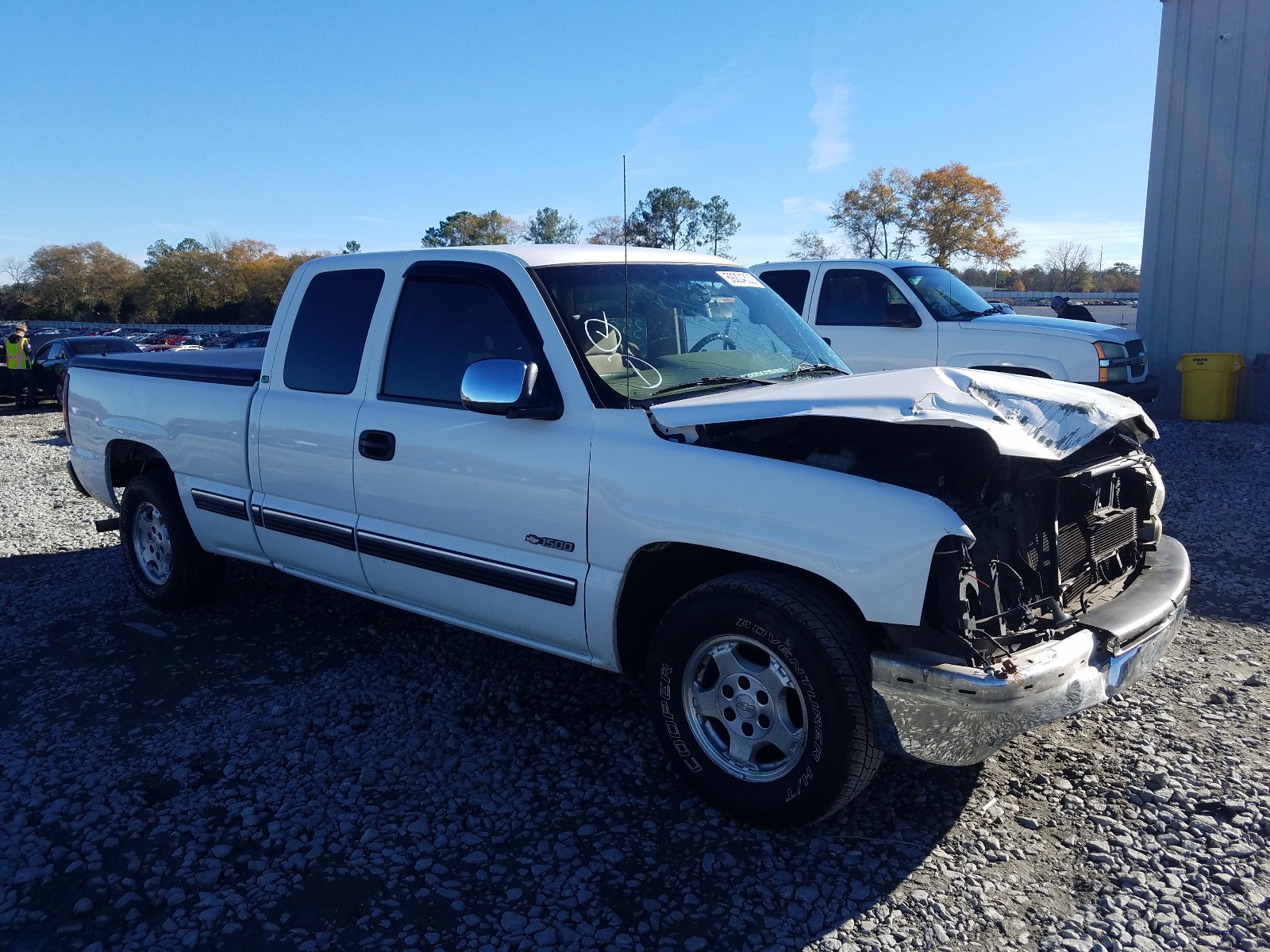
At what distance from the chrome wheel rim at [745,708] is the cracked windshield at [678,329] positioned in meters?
1.04

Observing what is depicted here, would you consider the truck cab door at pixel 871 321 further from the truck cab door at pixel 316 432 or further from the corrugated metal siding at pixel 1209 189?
the corrugated metal siding at pixel 1209 189

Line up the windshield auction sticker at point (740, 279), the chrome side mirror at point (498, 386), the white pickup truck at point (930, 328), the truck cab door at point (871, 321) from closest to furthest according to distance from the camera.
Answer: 1. the chrome side mirror at point (498, 386)
2. the windshield auction sticker at point (740, 279)
3. the white pickup truck at point (930, 328)
4. the truck cab door at point (871, 321)

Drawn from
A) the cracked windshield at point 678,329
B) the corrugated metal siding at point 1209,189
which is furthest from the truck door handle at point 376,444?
the corrugated metal siding at point 1209,189

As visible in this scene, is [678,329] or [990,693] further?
[678,329]

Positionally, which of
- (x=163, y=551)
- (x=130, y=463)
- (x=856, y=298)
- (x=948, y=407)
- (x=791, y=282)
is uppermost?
(x=791, y=282)

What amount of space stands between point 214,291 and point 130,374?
82161mm

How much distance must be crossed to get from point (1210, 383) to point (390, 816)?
1354 centimetres

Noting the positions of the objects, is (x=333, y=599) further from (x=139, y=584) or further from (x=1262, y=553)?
(x=1262, y=553)

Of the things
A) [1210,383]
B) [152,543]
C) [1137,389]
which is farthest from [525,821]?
[1210,383]

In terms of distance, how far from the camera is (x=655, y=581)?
142 inches

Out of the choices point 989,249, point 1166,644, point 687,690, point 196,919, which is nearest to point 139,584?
point 196,919

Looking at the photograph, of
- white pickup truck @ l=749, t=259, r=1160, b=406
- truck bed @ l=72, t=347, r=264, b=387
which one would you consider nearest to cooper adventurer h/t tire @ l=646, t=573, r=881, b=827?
truck bed @ l=72, t=347, r=264, b=387

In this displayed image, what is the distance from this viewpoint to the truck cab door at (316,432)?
14.5ft

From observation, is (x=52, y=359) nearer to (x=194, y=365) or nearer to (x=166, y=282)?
(x=194, y=365)
